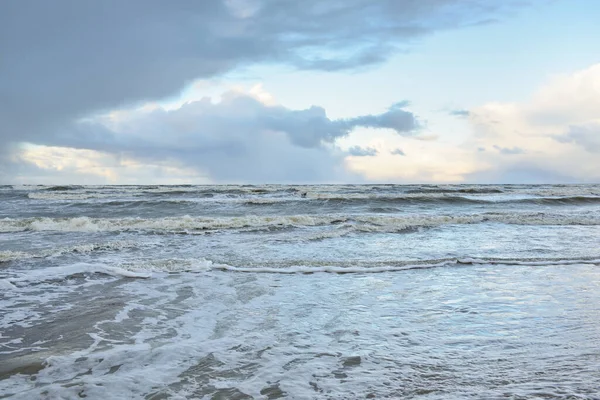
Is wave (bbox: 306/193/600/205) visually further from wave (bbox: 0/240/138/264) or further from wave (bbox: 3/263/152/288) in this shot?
wave (bbox: 3/263/152/288)

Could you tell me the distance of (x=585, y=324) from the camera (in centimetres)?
475

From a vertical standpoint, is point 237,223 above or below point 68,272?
above

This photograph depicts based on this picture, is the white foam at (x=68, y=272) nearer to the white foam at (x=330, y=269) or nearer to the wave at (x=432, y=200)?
the white foam at (x=330, y=269)

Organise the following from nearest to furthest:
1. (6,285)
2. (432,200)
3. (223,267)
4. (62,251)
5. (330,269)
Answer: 1. (6,285)
2. (330,269)
3. (223,267)
4. (62,251)
5. (432,200)

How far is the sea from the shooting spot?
340 cm

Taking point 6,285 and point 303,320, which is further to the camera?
point 6,285

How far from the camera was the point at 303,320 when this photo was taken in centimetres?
Result: 506

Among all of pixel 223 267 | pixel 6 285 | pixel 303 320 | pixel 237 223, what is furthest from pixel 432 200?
pixel 6 285

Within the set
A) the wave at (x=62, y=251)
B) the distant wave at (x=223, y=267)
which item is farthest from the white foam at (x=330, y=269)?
the wave at (x=62, y=251)

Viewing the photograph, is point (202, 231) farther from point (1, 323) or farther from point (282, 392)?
point (282, 392)

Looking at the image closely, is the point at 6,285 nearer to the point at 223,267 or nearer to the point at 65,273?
the point at 65,273

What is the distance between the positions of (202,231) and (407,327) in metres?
10.5

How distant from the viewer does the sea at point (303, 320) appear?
3.40m

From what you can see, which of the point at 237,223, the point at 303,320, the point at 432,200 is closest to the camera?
the point at 303,320
